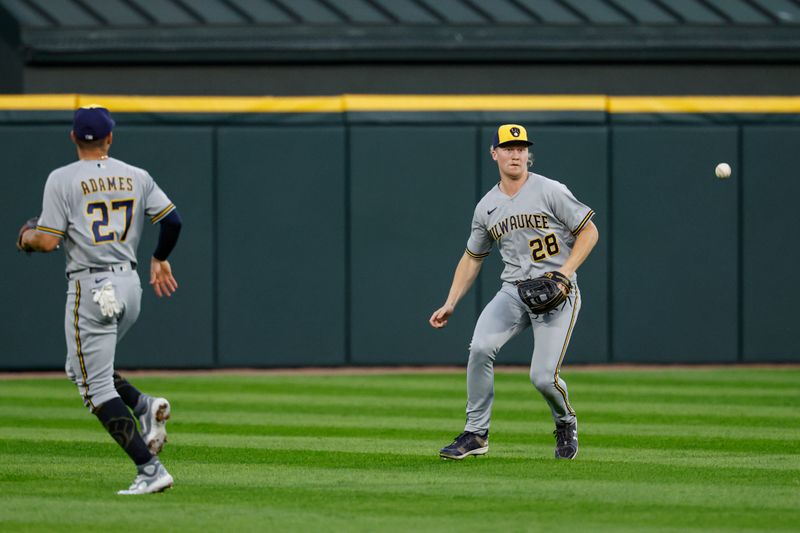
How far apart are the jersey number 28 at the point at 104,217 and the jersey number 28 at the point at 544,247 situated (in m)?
2.24

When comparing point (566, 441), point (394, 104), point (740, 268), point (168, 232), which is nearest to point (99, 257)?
point (168, 232)

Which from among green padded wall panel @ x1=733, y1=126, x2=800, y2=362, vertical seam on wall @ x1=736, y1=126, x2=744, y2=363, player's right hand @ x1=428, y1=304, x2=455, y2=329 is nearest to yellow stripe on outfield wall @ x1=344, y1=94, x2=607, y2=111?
vertical seam on wall @ x1=736, y1=126, x2=744, y2=363

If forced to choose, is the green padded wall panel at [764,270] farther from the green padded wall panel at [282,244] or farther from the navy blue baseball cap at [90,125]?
the navy blue baseball cap at [90,125]

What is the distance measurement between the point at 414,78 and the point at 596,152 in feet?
11.3

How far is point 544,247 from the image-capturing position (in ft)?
25.2

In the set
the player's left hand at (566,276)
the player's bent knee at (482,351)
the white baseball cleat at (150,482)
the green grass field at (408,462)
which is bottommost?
the green grass field at (408,462)

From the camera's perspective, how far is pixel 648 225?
47.1 ft

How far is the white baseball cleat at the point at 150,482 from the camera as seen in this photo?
6383 mm

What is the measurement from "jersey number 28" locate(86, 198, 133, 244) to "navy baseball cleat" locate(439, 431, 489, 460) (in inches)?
85.8

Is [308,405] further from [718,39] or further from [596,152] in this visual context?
[718,39]

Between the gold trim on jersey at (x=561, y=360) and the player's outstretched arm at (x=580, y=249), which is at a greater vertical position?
the player's outstretched arm at (x=580, y=249)

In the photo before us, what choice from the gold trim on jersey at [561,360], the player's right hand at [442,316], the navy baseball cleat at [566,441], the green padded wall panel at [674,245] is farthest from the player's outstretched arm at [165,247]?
the green padded wall panel at [674,245]

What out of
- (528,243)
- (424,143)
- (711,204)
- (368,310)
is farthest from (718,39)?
(528,243)

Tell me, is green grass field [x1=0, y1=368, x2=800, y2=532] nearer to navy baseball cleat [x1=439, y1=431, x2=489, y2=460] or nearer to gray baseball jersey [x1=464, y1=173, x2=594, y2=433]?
navy baseball cleat [x1=439, y1=431, x2=489, y2=460]
